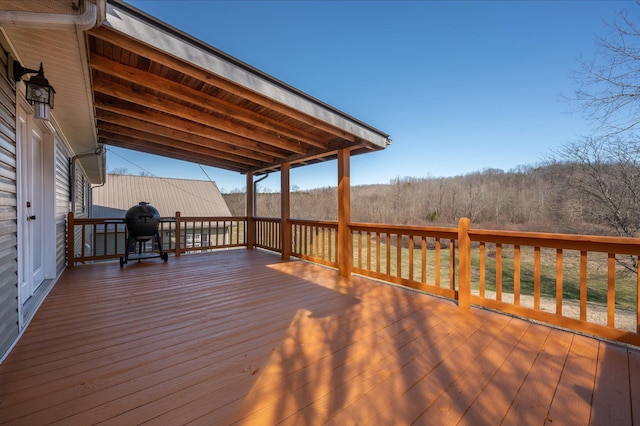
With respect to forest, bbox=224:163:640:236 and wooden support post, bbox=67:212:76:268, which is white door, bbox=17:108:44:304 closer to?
wooden support post, bbox=67:212:76:268

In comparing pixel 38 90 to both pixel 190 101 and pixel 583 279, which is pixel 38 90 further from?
pixel 583 279

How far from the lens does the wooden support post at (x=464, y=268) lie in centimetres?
295

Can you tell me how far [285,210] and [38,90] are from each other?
164 inches

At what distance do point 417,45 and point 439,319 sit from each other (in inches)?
289

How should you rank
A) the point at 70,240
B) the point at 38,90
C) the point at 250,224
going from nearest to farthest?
the point at 38,90, the point at 70,240, the point at 250,224

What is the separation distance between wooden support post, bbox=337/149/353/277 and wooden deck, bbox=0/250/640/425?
1.31 metres

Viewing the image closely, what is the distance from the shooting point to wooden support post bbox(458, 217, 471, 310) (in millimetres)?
2947

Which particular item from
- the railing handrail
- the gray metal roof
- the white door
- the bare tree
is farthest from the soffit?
the gray metal roof

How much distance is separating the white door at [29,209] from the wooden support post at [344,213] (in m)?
3.70

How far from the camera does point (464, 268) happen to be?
2.96 m

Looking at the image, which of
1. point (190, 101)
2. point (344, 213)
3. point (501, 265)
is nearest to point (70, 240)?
point (190, 101)

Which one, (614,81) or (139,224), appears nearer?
(139,224)

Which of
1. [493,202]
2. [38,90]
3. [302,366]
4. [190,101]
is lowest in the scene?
[302,366]

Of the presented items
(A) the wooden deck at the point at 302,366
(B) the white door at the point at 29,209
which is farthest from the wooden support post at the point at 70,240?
(A) the wooden deck at the point at 302,366
